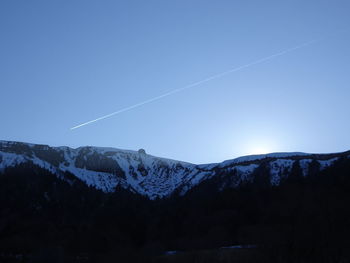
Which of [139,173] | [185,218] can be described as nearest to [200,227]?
[185,218]

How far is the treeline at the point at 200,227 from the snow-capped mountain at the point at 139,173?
3635 centimetres

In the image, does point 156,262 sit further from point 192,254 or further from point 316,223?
point 316,223

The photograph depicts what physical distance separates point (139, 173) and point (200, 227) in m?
125

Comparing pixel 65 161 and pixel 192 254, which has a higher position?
pixel 65 161

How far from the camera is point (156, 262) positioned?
51.0 m

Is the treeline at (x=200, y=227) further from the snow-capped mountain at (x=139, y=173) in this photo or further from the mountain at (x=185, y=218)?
the snow-capped mountain at (x=139, y=173)

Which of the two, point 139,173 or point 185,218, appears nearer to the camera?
point 185,218

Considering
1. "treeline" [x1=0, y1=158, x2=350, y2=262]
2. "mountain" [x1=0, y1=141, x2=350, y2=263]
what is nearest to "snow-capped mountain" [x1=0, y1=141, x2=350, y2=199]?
"mountain" [x1=0, y1=141, x2=350, y2=263]

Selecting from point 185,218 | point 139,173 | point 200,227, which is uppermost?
point 139,173

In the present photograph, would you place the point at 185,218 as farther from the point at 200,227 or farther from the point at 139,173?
the point at 139,173

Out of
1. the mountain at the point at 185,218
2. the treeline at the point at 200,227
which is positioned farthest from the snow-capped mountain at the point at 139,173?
the treeline at the point at 200,227

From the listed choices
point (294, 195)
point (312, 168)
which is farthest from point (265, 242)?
point (312, 168)

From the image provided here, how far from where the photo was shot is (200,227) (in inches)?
3068

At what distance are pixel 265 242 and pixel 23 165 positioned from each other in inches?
4458
